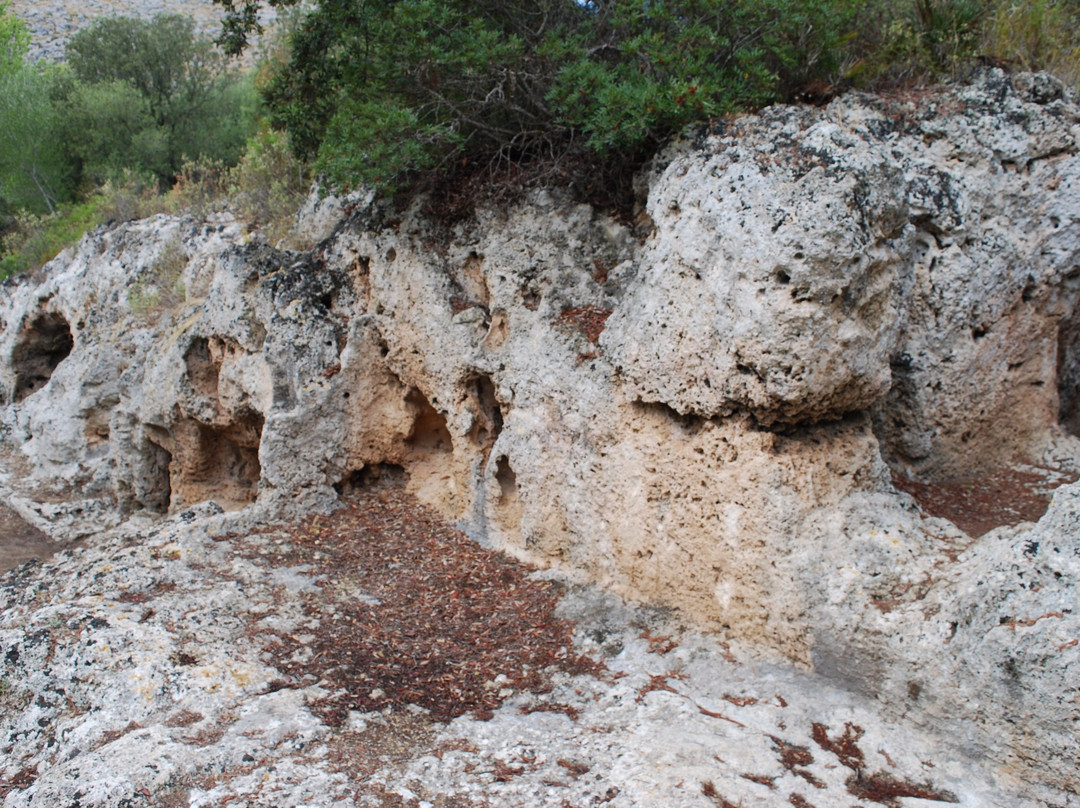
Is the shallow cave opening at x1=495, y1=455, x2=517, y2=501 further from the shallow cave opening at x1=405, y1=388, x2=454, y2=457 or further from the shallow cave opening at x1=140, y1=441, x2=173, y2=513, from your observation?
the shallow cave opening at x1=140, y1=441, x2=173, y2=513

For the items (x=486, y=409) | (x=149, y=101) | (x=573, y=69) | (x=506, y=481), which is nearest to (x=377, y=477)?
(x=486, y=409)

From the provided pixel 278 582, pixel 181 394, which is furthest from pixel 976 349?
pixel 181 394

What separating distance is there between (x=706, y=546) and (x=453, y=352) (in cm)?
318

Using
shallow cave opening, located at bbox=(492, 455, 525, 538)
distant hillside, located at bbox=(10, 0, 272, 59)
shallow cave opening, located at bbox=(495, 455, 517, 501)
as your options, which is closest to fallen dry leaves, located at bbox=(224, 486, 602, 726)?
shallow cave opening, located at bbox=(492, 455, 525, 538)

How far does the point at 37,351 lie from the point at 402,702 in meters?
15.2

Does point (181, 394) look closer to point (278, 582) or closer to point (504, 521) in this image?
point (278, 582)

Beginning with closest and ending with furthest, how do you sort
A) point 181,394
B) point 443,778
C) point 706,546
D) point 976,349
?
1. point 443,778
2. point 706,546
3. point 976,349
4. point 181,394

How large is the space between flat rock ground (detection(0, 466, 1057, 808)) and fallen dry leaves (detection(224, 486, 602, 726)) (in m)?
0.02

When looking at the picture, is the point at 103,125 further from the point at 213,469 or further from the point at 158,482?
the point at 213,469

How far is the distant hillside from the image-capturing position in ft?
124

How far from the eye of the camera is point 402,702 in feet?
17.0

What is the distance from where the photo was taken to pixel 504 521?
741 centimetres

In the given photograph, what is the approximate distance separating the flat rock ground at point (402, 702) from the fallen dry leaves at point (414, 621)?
20mm

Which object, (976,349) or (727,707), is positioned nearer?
(727,707)
